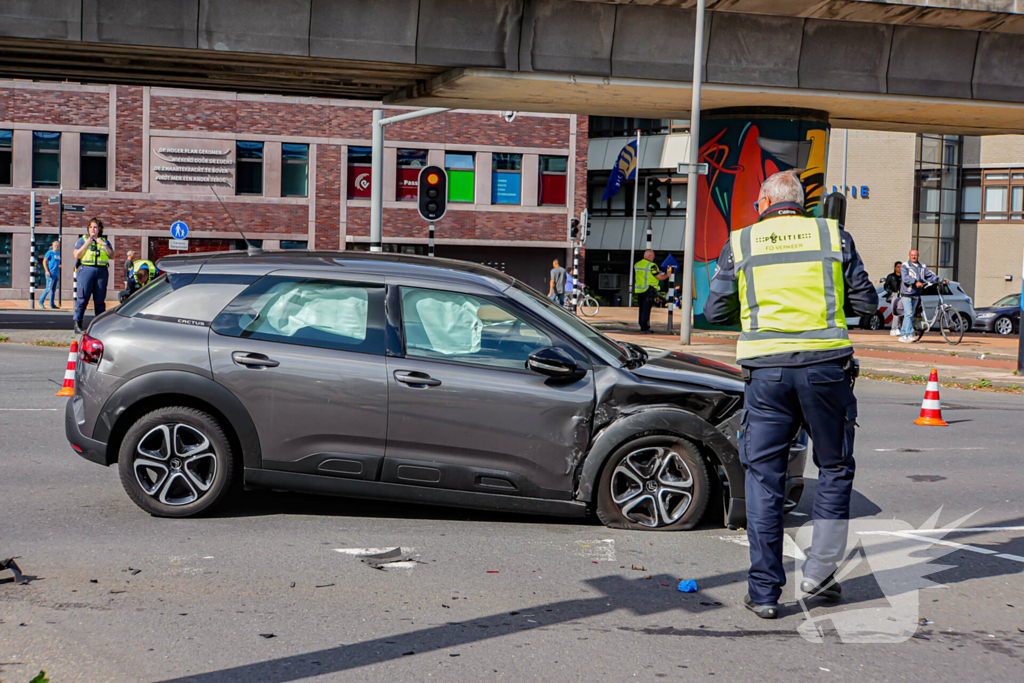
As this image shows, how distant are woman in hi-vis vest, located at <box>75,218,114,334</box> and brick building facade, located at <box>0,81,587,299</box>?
66.4 ft

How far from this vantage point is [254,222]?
129 feet

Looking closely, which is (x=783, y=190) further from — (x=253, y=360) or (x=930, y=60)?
(x=930, y=60)

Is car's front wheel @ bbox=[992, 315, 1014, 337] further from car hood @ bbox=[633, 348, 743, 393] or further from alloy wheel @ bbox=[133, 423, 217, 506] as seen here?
alloy wheel @ bbox=[133, 423, 217, 506]

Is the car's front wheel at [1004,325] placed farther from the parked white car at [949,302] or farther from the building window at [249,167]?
the building window at [249,167]

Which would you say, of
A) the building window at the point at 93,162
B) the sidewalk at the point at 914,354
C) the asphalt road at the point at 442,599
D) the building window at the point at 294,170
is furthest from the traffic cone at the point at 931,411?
the building window at the point at 93,162

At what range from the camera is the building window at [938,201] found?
1773 inches

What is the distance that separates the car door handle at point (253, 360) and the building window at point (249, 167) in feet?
114

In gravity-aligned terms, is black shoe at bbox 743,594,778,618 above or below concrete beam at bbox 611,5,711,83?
below

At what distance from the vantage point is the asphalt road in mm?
3990

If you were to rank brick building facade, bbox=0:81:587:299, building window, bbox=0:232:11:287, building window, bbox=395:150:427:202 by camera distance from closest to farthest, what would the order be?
building window, bbox=0:232:11:287, brick building facade, bbox=0:81:587:299, building window, bbox=395:150:427:202

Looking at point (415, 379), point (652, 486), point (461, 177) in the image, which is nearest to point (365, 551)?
point (415, 379)

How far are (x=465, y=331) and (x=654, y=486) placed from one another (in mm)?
1373

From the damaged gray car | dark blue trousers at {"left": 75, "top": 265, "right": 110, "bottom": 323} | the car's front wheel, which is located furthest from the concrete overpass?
the damaged gray car

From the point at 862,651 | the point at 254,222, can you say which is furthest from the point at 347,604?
the point at 254,222
